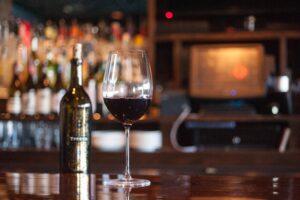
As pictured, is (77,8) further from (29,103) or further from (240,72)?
(240,72)

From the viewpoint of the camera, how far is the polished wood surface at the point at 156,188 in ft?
2.60

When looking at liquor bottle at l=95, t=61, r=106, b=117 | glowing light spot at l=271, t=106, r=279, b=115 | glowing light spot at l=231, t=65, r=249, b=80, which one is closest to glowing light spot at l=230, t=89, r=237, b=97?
glowing light spot at l=231, t=65, r=249, b=80

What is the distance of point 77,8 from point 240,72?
109 centimetres

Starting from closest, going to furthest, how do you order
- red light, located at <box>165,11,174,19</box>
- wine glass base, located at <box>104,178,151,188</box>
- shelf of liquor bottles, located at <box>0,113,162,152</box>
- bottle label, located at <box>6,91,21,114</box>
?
wine glass base, located at <box>104,178,151,188</box> < shelf of liquor bottles, located at <box>0,113,162,152</box> < bottle label, located at <box>6,91,21,114</box> < red light, located at <box>165,11,174,19</box>

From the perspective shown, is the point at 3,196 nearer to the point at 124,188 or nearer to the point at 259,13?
the point at 124,188

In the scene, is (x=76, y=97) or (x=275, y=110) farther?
(x=275, y=110)

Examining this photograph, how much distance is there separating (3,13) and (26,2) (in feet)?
0.70

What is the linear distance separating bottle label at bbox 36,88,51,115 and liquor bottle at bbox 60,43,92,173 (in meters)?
2.00

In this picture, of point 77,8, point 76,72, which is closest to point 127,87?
point 76,72

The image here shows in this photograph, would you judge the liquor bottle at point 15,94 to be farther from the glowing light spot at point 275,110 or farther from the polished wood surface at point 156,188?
the polished wood surface at point 156,188

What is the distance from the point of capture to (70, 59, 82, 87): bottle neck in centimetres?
110

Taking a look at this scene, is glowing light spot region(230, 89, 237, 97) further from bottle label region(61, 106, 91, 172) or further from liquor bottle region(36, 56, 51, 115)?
bottle label region(61, 106, 91, 172)

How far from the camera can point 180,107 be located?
10.6 ft

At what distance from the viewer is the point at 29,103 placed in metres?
3.10
